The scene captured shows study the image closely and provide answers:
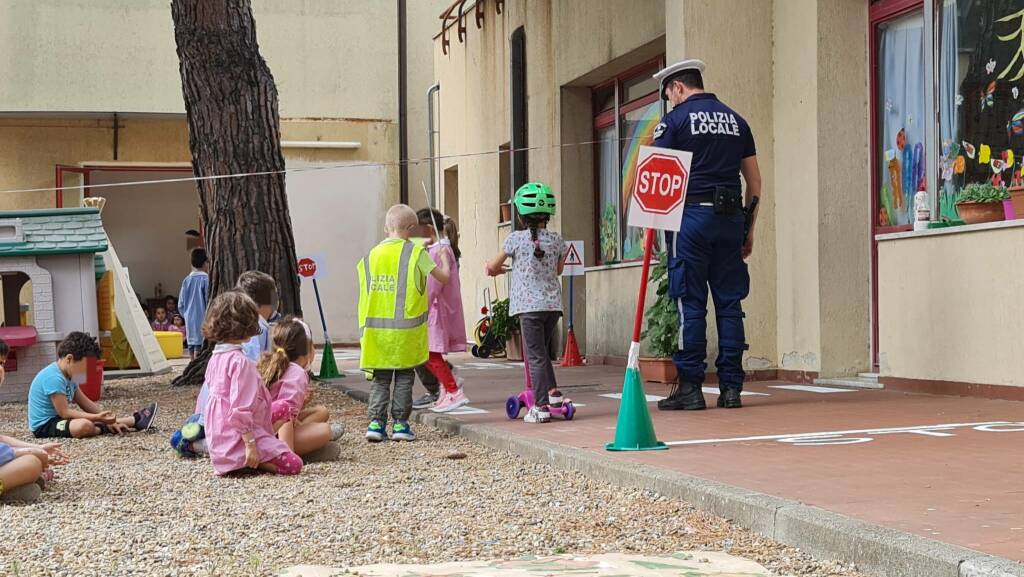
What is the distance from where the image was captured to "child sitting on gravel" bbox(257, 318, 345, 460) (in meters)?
7.33

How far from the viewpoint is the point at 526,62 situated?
1761 cm

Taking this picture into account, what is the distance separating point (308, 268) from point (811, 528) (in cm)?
1196

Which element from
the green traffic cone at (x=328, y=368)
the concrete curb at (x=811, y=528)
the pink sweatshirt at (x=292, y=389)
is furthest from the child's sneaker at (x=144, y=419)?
the green traffic cone at (x=328, y=368)

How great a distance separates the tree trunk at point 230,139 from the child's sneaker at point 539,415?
490 centimetres

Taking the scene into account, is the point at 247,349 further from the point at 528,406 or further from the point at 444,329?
the point at 444,329

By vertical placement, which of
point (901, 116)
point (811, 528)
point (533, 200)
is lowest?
point (811, 528)

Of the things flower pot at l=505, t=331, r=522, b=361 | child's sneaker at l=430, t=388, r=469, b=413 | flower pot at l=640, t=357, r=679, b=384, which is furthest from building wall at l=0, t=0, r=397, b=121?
child's sneaker at l=430, t=388, r=469, b=413

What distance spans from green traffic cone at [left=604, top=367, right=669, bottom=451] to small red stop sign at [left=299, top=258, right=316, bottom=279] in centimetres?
941

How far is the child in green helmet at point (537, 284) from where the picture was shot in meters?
8.51


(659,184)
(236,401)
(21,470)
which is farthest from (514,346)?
(21,470)

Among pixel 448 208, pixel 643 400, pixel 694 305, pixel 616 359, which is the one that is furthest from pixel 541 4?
pixel 643 400

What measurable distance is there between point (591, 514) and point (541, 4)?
12211 mm

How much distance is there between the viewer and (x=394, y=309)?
820 centimetres

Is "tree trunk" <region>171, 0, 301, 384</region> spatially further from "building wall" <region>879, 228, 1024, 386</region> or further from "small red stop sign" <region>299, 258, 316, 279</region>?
"building wall" <region>879, 228, 1024, 386</region>
